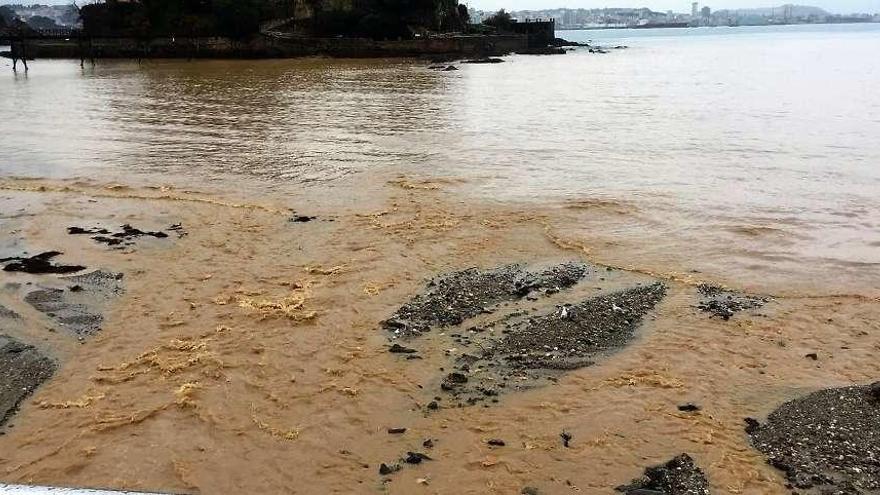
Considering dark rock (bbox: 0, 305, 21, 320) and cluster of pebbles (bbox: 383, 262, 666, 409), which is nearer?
cluster of pebbles (bbox: 383, 262, 666, 409)

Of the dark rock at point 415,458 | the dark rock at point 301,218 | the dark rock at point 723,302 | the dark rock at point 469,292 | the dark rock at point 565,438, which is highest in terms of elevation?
the dark rock at point 301,218

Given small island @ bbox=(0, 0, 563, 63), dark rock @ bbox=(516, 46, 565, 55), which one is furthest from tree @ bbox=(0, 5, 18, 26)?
dark rock @ bbox=(516, 46, 565, 55)

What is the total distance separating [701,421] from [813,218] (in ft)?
24.1

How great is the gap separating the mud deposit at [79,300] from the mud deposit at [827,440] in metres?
6.10

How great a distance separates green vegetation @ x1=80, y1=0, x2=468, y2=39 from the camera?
75750mm

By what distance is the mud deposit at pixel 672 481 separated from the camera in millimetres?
4355

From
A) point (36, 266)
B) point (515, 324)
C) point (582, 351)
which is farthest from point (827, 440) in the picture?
point (36, 266)

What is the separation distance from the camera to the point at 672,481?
14.6ft

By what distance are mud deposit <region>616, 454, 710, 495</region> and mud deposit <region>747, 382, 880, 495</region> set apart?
56cm

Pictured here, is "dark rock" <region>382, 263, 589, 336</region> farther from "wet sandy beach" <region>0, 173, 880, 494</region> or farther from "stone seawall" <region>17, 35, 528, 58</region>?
"stone seawall" <region>17, 35, 528, 58</region>

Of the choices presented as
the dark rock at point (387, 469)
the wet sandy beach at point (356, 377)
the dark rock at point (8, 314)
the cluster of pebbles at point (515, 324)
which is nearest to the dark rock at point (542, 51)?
the wet sandy beach at point (356, 377)

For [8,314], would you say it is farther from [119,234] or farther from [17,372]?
[119,234]

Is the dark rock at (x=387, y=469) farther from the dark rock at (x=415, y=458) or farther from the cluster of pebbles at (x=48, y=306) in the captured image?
the cluster of pebbles at (x=48, y=306)

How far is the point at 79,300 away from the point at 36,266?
56.8 inches
